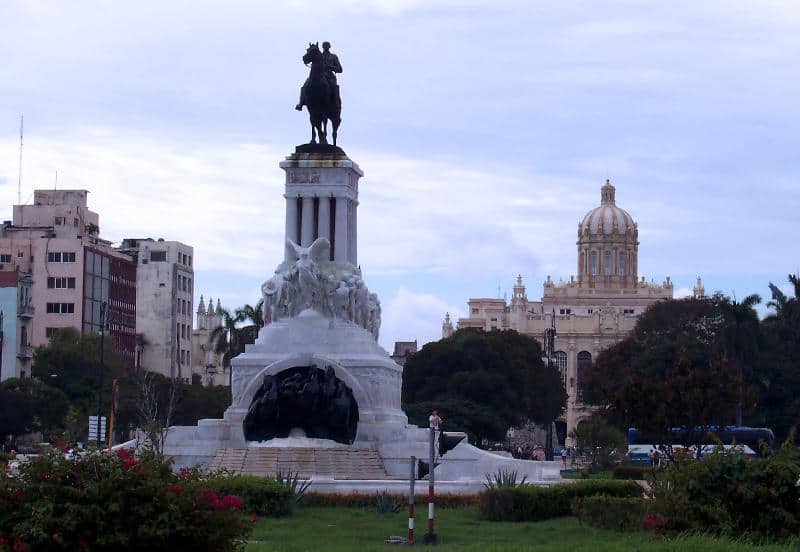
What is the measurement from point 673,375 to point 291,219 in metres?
13.8

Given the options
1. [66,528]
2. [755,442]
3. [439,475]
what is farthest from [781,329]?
[66,528]

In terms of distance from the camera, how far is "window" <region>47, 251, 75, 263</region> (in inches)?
4973

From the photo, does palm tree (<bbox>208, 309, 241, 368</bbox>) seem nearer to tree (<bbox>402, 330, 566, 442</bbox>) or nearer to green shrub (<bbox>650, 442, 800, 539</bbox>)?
tree (<bbox>402, 330, 566, 442</bbox>)

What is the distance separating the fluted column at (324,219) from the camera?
186ft

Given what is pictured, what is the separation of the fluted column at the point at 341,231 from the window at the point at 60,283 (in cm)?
7265

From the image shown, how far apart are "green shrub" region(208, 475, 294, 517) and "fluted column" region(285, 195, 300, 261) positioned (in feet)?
58.2

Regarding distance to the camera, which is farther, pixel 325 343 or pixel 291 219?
pixel 291 219

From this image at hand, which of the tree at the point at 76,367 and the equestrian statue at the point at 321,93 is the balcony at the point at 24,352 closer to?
the tree at the point at 76,367

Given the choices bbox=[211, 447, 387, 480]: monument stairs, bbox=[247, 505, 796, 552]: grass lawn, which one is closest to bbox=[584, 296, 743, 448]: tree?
bbox=[211, 447, 387, 480]: monument stairs

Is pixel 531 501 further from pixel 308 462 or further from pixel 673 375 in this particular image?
pixel 673 375

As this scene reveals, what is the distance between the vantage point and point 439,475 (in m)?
53.4

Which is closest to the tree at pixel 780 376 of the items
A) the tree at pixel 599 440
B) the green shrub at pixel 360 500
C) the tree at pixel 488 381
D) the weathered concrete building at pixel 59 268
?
the tree at pixel 488 381

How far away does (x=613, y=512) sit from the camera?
36750 mm

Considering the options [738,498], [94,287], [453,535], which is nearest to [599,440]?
[453,535]
